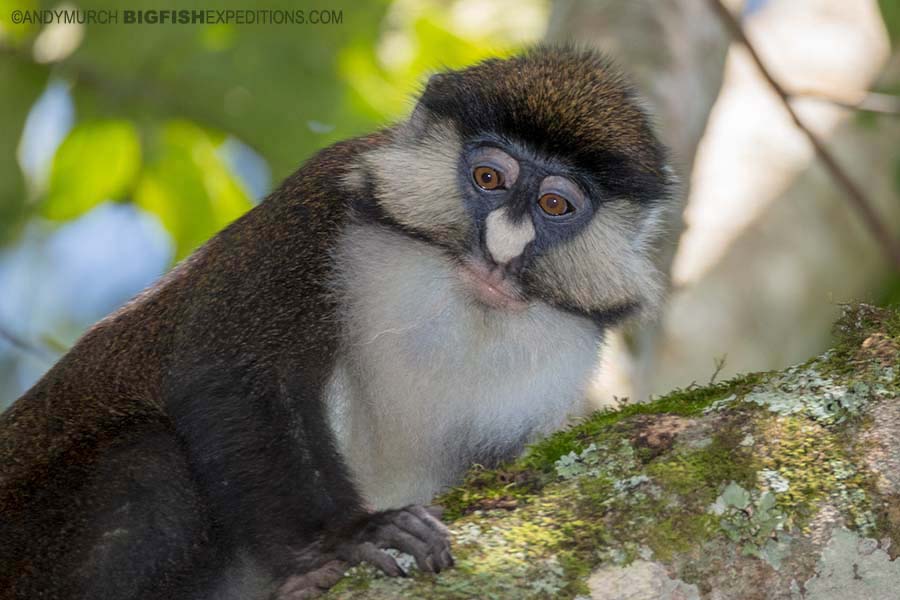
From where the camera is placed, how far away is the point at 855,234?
7.86 m

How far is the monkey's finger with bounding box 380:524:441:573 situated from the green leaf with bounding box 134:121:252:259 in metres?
3.58

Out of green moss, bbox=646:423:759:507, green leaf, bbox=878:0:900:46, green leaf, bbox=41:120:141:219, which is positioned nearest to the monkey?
green leaf, bbox=878:0:900:46

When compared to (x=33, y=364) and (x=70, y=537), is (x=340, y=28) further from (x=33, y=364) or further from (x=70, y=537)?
(x=33, y=364)

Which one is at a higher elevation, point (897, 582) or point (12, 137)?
point (12, 137)

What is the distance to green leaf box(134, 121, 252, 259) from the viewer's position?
6340mm

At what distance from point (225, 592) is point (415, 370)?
3.31ft

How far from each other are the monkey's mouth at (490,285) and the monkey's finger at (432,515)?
42.0 inches

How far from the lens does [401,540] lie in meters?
2.89

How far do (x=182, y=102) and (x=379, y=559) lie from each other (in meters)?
3.76

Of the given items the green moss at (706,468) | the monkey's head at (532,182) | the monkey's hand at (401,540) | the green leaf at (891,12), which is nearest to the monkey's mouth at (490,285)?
the monkey's head at (532,182)

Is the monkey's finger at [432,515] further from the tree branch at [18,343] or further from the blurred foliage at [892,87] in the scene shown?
the tree branch at [18,343]

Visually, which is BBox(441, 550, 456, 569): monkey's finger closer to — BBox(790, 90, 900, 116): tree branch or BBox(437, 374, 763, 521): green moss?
BBox(437, 374, 763, 521): green moss

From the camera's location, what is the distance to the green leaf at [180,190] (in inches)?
250

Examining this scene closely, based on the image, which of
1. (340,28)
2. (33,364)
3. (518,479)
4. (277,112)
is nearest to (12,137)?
(277,112)
